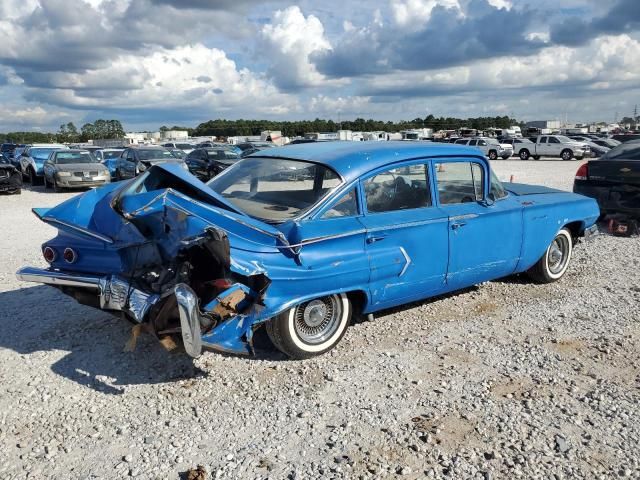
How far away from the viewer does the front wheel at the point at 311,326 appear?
12.9 feet

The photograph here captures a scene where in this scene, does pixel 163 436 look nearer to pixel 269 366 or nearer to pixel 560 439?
pixel 269 366

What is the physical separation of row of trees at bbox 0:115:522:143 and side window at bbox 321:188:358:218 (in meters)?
84.0

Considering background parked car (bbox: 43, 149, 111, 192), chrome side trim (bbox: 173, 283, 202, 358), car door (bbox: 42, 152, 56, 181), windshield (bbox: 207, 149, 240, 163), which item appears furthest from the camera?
windshield (bbox: 207, 149, 240, 163)

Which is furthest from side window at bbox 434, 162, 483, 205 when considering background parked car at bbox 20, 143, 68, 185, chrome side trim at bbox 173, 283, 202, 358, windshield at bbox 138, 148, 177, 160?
background parked car at bbox 20, 143, 68, 185

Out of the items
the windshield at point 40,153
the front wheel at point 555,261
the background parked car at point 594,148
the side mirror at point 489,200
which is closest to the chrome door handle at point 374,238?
the side mirror at point 489,200

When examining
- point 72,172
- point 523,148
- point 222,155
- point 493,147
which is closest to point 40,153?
point 72,172

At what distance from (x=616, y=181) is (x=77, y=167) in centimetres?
1520

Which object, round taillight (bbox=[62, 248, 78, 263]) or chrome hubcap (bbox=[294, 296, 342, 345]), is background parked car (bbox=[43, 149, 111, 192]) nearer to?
round taillight (bbox=[62, 248, 78, 263])

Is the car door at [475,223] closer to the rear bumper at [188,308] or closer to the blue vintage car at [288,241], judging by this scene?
the blue vintage car at [288,241]

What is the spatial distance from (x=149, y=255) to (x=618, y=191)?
790 cm

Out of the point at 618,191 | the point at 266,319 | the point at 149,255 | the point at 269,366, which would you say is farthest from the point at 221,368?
the point at 618,191

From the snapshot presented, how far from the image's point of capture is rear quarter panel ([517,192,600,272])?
17.9ft

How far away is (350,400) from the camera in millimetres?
3553

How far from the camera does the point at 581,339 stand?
4551 millimetres
